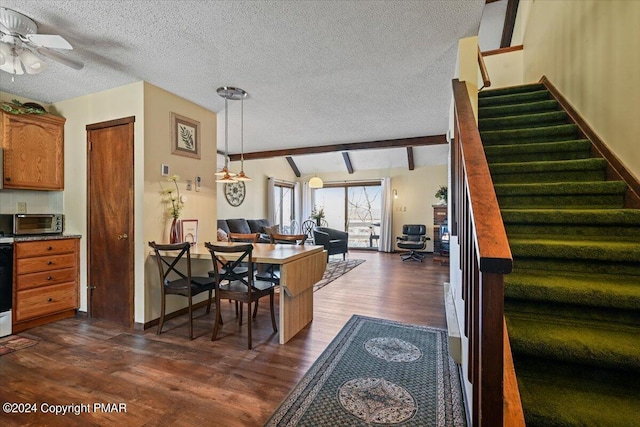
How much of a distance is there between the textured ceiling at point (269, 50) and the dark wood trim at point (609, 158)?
1.16 metres

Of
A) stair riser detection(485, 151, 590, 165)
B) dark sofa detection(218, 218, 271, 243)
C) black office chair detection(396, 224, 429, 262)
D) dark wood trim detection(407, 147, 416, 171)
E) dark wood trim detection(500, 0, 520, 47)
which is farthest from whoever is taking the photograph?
dark wood trim detection(407, 147, 416, 171)

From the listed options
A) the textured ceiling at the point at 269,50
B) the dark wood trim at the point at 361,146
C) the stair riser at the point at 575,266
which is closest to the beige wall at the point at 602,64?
the stair riser at the point at 575,266

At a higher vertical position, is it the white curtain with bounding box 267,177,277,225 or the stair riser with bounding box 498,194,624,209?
the white curtain with bounding box 267,177,277,225

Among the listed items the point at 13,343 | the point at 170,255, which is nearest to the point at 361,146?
the point at 170,255

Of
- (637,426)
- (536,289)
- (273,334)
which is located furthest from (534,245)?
(273,334)

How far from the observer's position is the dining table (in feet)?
8.57

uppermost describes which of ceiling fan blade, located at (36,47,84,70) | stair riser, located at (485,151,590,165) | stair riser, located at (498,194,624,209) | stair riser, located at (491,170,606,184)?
ceiling fan blade, located at (36,47,84,70)

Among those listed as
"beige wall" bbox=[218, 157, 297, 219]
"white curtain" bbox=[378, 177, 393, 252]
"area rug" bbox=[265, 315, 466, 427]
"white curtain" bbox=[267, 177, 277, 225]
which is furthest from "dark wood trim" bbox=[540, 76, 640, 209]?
"white curtain" bbox=[267, 177, 277, 225]

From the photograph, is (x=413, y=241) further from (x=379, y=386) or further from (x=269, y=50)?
(x=269, y=50)

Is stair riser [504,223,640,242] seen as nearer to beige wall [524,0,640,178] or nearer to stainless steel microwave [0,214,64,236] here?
beige wall [524,0,640,178]

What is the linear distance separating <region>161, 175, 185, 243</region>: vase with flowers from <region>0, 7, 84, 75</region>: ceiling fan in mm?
1358

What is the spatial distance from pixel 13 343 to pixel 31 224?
4.19ft

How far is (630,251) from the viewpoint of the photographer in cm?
159

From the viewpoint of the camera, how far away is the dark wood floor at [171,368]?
1.73 m
